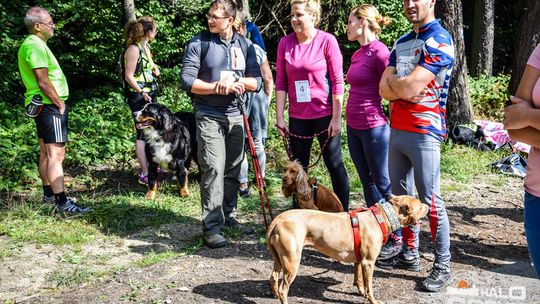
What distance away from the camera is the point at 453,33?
920 cm

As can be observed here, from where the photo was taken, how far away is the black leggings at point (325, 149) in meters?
4.75

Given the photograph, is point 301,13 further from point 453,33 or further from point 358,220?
point 453,33

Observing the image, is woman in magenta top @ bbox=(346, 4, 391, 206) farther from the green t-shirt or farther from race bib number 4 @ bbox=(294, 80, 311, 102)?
the green t-shirt

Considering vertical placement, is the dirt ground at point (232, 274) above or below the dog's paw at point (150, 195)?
below

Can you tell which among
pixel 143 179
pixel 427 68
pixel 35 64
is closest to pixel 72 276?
pixel 35 64

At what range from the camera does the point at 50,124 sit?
5414mm

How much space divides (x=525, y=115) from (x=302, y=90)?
2603 millimetres

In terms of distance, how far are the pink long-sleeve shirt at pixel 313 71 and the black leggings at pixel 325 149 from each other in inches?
3.5

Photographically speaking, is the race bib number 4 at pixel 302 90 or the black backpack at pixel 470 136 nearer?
the race bib number 4 at pixel 302 90

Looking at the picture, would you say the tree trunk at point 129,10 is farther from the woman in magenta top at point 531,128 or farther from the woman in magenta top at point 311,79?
the woman in magenta top at point 531,128

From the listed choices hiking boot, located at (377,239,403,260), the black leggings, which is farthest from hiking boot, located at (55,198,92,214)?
hiking boot, located at (377,239,403,260)

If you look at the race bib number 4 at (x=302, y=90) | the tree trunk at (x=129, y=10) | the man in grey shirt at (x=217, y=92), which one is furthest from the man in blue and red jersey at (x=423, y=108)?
the tree trunk at (x=129, y=10)

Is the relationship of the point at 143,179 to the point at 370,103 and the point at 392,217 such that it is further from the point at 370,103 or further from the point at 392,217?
the point at 392,217

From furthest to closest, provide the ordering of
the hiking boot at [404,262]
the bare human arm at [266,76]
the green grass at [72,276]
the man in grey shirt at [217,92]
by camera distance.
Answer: the bare human arm at [266,76] < the man in grey shirt at [217,92] < the hiking boot at [404,262] < the green grass at [72,276]
